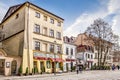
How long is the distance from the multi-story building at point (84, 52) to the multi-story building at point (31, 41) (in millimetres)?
19324

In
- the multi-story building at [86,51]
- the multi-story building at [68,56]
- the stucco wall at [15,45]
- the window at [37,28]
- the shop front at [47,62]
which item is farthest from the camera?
the multi-story building at [86,51]

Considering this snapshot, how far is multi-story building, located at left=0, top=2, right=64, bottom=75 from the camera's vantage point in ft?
115

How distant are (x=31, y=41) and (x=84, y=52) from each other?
99.2ft

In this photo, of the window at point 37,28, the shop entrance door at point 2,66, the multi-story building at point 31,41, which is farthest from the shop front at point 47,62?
the shop entrance door at point 2,66

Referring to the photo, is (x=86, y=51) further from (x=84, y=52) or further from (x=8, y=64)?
(x=8, y=64)

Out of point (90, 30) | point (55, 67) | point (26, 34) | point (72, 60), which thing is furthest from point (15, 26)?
point (90, 30)

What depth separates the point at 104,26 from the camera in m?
58.5

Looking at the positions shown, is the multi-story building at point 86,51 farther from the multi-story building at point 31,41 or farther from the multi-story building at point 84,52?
the multi-story building at point 31,41

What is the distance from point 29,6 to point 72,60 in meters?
19.8

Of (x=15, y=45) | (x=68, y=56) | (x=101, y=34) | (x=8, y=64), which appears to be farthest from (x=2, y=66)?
(x=101, y=34)

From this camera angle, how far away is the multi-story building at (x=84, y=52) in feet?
209

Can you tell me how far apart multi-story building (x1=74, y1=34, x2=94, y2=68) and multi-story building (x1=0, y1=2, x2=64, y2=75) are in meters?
19.3

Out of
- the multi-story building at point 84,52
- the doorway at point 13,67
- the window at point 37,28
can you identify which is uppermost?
the window at point 37,28

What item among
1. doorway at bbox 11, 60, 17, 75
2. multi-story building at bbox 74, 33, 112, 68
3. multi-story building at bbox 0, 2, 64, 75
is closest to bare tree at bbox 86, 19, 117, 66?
multi-story building at bbox 74, 33, 112, 68
